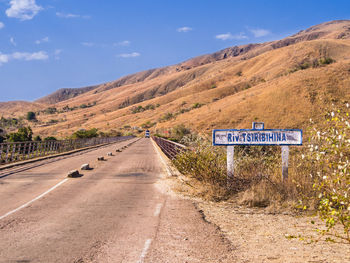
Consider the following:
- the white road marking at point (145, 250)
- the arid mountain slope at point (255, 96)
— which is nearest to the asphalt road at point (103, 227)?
the white road marking at point (145, 250)

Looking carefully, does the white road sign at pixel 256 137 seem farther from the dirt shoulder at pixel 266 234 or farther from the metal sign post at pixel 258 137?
the dirt shoulder at pixel 266 234

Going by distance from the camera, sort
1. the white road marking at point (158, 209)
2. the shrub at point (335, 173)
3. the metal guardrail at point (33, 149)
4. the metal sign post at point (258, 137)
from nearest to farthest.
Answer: the shrub at point (335, 173) < the white road marking at point (158, 209) < the metal sign post at point (258, 137) < the metal guardrail at point (33, 149)

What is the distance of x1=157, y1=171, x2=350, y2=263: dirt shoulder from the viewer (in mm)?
4863

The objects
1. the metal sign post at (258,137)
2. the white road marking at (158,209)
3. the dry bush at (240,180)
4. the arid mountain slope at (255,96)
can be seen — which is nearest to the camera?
the white road marking at (158,209)

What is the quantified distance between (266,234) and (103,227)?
2896 mm

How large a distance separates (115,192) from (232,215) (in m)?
4.18

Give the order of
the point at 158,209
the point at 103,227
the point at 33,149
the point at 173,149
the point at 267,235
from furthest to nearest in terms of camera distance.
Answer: the point at 33,149
the point at 173,149
the point at 158,209
the point at 103,227
the point at 267,235

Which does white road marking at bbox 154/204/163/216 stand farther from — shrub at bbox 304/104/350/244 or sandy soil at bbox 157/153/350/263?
shrub at bbox 304/104/350/244

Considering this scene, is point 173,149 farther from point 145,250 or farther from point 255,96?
point 255,96

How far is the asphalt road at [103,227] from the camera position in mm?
5008

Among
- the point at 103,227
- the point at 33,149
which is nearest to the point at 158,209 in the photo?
the point at 103,227

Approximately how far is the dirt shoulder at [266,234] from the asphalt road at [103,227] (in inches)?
10.6

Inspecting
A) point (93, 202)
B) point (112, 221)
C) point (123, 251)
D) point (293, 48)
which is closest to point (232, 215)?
point (112, 221)

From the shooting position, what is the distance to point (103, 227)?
254 inches
